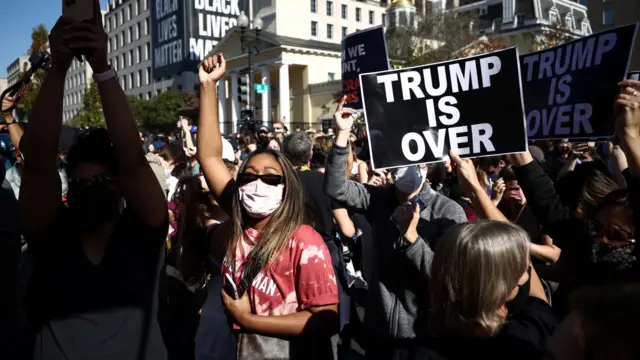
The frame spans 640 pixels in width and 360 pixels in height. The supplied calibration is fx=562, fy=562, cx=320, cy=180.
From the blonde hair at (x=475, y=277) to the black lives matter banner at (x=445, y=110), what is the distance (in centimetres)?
120

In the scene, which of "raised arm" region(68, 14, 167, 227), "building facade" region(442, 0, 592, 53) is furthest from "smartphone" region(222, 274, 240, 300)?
"building facade" region(442, 0, 592, 53)

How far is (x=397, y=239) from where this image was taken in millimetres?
3102

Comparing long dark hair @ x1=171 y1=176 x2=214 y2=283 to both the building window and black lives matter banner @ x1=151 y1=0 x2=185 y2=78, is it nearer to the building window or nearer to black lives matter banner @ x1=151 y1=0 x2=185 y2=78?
the building window

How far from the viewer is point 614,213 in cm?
281

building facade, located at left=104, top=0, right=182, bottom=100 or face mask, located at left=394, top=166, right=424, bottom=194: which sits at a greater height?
building facade, located at left=104, top=0, right=182, bottom=100

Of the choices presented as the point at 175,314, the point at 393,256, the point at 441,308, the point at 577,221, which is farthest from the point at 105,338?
the point at 175,314

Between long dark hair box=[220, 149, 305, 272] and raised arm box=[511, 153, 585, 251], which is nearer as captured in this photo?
long dark hair box=[220, 149, 305, 272]

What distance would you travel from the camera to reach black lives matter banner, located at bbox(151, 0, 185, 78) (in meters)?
59.2

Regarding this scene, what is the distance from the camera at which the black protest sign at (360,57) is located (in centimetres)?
602

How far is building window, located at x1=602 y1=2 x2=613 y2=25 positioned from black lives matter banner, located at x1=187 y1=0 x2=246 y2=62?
110ft

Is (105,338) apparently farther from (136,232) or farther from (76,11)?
(76,11)

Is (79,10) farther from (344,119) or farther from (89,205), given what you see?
(344,119)

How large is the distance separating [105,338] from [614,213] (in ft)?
7.95

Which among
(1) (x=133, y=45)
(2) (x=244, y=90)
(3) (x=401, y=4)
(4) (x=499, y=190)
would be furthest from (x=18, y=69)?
(4) (x=499, y=190)
